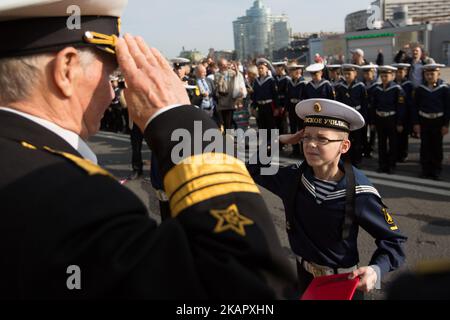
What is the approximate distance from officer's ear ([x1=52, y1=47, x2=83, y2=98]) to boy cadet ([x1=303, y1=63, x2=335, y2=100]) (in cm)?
724

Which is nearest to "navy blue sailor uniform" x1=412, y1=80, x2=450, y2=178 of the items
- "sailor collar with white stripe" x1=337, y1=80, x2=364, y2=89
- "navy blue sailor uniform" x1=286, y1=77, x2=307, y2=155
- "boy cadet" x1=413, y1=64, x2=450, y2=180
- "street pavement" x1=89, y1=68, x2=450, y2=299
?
"boy cadet" x1=413, y1=64, x2=450, y2=180

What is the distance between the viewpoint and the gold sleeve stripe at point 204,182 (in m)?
0.97

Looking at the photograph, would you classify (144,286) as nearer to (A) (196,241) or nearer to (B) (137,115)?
(A) (196,241)

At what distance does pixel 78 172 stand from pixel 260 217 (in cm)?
38

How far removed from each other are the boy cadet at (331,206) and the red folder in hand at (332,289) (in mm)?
131

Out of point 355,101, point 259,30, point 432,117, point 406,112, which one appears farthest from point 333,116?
point 259,30

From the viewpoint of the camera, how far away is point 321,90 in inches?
318

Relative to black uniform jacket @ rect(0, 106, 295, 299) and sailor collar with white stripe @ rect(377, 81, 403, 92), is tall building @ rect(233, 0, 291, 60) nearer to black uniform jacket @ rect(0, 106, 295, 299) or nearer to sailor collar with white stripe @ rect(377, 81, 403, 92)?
sailor collar with white stripe @ rect(377, 81, 403, 92)

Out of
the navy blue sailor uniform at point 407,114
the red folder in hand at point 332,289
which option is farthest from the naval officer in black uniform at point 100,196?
the navy blue sailor uniform at point 407,114

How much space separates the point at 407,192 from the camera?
6043mm

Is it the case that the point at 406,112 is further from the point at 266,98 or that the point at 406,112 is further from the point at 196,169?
the point at 196,169
